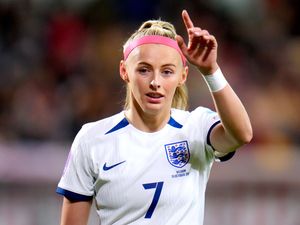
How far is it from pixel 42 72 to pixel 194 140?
16.9ft

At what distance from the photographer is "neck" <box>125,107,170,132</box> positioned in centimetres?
434

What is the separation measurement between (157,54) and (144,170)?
0.56 meters

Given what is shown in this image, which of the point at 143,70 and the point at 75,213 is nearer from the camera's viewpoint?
the point at 143,70

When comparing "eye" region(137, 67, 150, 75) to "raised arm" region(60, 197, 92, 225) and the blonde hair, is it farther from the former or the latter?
"raised arm" region(60, 197, 92, 225)

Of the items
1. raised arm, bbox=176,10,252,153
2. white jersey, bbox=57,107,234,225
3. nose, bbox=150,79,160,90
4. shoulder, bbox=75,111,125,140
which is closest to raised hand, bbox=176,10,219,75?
raised arm, bbox=176,10,252,153

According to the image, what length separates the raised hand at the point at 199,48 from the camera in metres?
3.76

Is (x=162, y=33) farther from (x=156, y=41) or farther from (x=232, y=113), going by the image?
(x=232, y=113)

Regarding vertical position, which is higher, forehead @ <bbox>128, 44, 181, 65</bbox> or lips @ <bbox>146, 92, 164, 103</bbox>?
forehead @ <bbox>128, 44, 181, 65</bbox>

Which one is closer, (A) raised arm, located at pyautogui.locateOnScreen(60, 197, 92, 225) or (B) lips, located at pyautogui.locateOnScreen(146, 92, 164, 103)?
(B) lips, located at pyautogui.locateOnScreen(146, 92, 164, 103)

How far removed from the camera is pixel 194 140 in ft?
14.1

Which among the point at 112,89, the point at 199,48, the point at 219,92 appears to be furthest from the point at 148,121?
the point at 112,89

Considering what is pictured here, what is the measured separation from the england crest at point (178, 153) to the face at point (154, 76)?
182 millimetres

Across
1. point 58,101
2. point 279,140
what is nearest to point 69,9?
point 58,101

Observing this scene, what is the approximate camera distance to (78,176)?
4.30 meters
